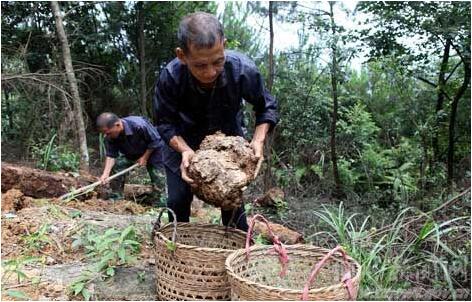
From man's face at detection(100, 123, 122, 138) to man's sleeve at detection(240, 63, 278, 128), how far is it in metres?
2.69

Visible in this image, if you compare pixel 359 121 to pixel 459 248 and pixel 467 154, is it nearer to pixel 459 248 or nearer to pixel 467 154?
pixel 467 154

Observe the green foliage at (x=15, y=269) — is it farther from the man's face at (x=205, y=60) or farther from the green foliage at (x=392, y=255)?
the green foliage at (x=392, y=255)

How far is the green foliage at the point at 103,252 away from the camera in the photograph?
Result: 2.79 metres

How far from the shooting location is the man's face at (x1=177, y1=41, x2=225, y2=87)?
2.28 meters

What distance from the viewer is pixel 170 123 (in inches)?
108

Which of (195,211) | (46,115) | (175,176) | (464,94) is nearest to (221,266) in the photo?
(175,176)

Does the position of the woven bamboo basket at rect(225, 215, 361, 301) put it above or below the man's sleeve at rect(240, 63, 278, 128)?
below

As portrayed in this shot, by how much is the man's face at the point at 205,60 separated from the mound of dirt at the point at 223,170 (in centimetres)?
34

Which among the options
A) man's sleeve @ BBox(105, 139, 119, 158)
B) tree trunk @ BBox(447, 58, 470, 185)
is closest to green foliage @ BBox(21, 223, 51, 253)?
man's sleeve @ BBox(105, 139, 119, 158)

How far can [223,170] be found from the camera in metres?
2.47

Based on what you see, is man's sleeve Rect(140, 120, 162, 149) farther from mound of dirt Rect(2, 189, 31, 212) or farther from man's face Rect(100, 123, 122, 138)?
mound of dirt Rect(2, 189, 31, 212)

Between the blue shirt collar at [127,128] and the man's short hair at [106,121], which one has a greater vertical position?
the man's short hair at [106,121]

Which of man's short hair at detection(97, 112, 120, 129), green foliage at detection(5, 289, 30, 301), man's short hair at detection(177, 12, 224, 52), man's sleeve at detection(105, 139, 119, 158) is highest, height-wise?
man's short hair at detection(177, 12, 224, 52)

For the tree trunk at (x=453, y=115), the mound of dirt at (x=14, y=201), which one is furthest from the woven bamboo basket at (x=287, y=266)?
the tree trunk at (x=453, y=115)
